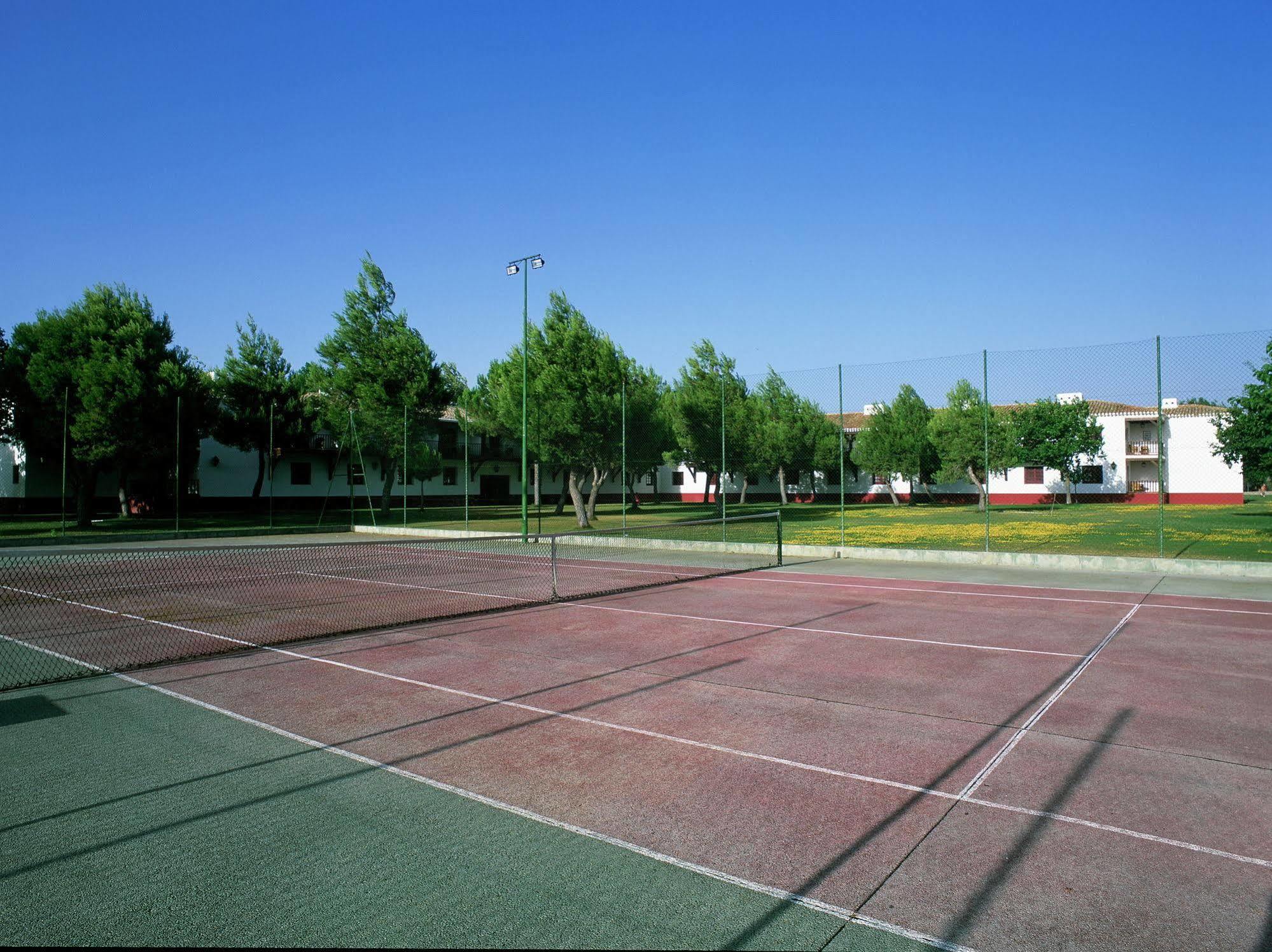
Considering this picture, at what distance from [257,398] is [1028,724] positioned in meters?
46.7

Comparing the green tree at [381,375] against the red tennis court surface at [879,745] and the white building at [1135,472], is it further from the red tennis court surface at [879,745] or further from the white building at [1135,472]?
the red tennis court surface at [879,745]

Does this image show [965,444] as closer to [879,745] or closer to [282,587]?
[282,587]

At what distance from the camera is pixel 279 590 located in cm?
1584

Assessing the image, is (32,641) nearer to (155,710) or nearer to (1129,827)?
(155,710)

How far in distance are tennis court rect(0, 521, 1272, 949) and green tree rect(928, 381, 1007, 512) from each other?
137 ft

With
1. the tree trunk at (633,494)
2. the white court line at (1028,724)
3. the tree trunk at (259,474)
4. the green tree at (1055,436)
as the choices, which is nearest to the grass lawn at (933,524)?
the tree trunk at (633,494)

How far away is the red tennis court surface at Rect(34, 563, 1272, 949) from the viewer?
4.03 m

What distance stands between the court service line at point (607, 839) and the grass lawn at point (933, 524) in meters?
18.1

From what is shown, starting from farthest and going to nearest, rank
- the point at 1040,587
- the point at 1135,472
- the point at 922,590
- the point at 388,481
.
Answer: the point at 1135,472 < the point at 388,481 < the point at 1040,587 < the point at 922,590

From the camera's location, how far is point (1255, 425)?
2036cm

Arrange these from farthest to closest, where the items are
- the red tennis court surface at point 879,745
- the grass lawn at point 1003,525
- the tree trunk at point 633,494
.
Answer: the tree trunk at point 633,494 → the grass lawn at point 1003,525 → the red tennis court surface at point 879,745

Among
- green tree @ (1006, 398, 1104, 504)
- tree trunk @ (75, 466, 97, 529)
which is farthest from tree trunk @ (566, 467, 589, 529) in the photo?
green tree @ (1006, 398, 1104, 504)

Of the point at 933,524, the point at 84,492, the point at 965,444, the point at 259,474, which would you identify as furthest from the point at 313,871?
the point at 965,444

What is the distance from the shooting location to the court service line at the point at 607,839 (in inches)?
143
